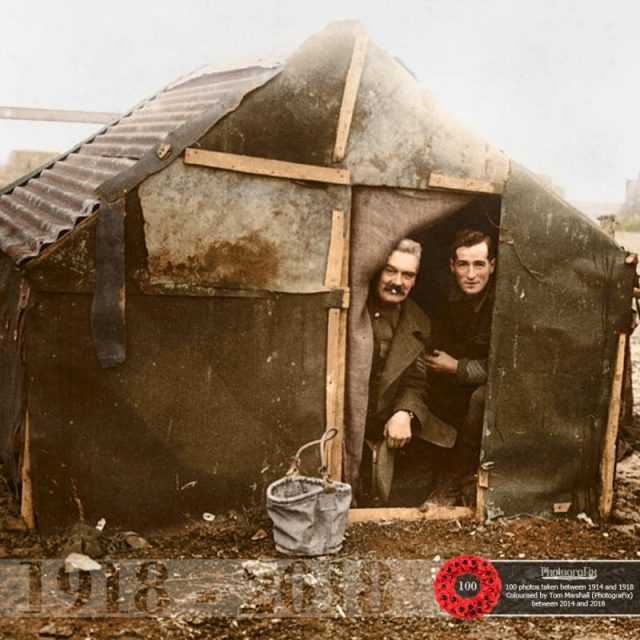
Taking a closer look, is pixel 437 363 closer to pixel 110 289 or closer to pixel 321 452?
pixel 321 452

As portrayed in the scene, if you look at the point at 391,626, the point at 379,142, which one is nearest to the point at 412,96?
the point at 379,142

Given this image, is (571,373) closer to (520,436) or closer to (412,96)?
(520,436)

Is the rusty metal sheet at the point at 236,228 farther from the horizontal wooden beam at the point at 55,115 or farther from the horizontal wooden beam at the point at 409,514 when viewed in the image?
the horizontal wooden beam at the point at 55,115

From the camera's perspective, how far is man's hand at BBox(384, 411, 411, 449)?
6.49 m

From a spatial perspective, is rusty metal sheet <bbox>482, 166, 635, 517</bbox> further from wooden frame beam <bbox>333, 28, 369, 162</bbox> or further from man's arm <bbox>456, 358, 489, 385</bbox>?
wooden frame beam <bbox>333, 28, 369, 162</bbox>

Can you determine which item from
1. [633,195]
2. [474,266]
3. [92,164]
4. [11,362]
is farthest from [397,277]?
[633,195]

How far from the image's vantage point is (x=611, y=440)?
6.57 meters

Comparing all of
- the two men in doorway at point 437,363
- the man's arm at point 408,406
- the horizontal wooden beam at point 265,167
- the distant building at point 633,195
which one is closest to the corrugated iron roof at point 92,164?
the horizontal wooden beam at point 265,167

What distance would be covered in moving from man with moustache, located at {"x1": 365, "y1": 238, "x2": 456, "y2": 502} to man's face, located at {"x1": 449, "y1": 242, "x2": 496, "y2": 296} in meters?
0.42

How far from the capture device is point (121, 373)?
553 centimetres

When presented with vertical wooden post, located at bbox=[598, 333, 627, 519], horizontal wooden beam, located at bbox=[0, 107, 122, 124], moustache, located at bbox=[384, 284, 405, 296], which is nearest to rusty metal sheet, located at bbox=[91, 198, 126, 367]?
moustache, located at bbox=[384, 284, 405, 296]

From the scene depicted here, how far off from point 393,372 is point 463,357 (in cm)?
65

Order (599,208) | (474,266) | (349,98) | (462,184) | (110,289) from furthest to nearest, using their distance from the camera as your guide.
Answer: (599,208), (474,266), (462,184), (349,98), (110,289)

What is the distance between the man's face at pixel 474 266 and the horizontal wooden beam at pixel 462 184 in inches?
20.8
